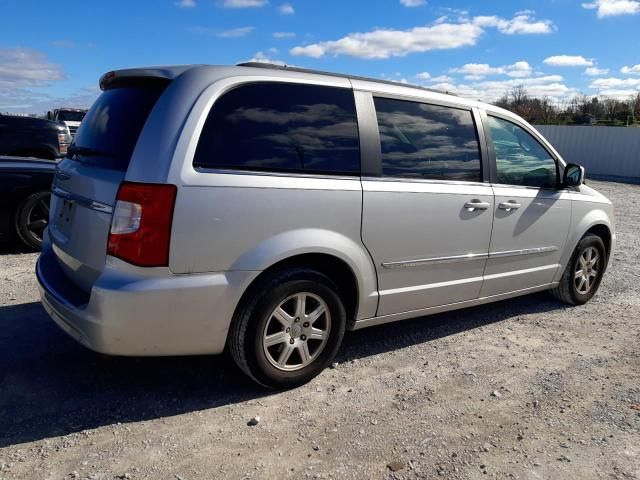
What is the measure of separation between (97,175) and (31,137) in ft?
25.5

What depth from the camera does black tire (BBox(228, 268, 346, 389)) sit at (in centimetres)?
310

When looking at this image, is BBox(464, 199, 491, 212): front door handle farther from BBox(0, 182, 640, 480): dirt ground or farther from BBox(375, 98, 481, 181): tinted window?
BBox(0, 182, 640, 480): dirt ground

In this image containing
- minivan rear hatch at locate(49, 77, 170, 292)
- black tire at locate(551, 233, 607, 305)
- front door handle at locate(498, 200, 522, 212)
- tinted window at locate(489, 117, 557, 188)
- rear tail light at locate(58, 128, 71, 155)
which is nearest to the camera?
minivan rear hatch at locate(49, 77, 170, 292)

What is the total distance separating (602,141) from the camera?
2455 centimetres

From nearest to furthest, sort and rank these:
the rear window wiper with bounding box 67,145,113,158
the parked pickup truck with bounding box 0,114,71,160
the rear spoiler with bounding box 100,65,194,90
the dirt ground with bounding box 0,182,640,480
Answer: the dirt ground with bounding box 0,182,640,480, the rear spoiler with bounding box 100,65,194,90, the rear window wiper with bounding box 67,145,113,158, the parked pickup truck with bounding box 0,114,71,160

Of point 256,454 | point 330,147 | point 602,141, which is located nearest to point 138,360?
point 256,454

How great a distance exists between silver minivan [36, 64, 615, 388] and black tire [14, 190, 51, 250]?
9.70ft

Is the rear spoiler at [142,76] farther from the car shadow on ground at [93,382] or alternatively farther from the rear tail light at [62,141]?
the rear tail light at [62,141]

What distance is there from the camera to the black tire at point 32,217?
20.5ft

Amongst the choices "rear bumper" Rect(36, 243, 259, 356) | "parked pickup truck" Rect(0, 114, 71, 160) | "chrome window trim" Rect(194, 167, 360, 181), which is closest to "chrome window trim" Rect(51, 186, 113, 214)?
"rear bumper" Rect(36, 243, 259, 356)

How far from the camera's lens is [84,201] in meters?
3.11

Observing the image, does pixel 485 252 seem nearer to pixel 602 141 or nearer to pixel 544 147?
pixel 544 147

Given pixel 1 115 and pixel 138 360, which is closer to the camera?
pixel 138 360

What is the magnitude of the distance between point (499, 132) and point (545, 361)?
1.81 meters
